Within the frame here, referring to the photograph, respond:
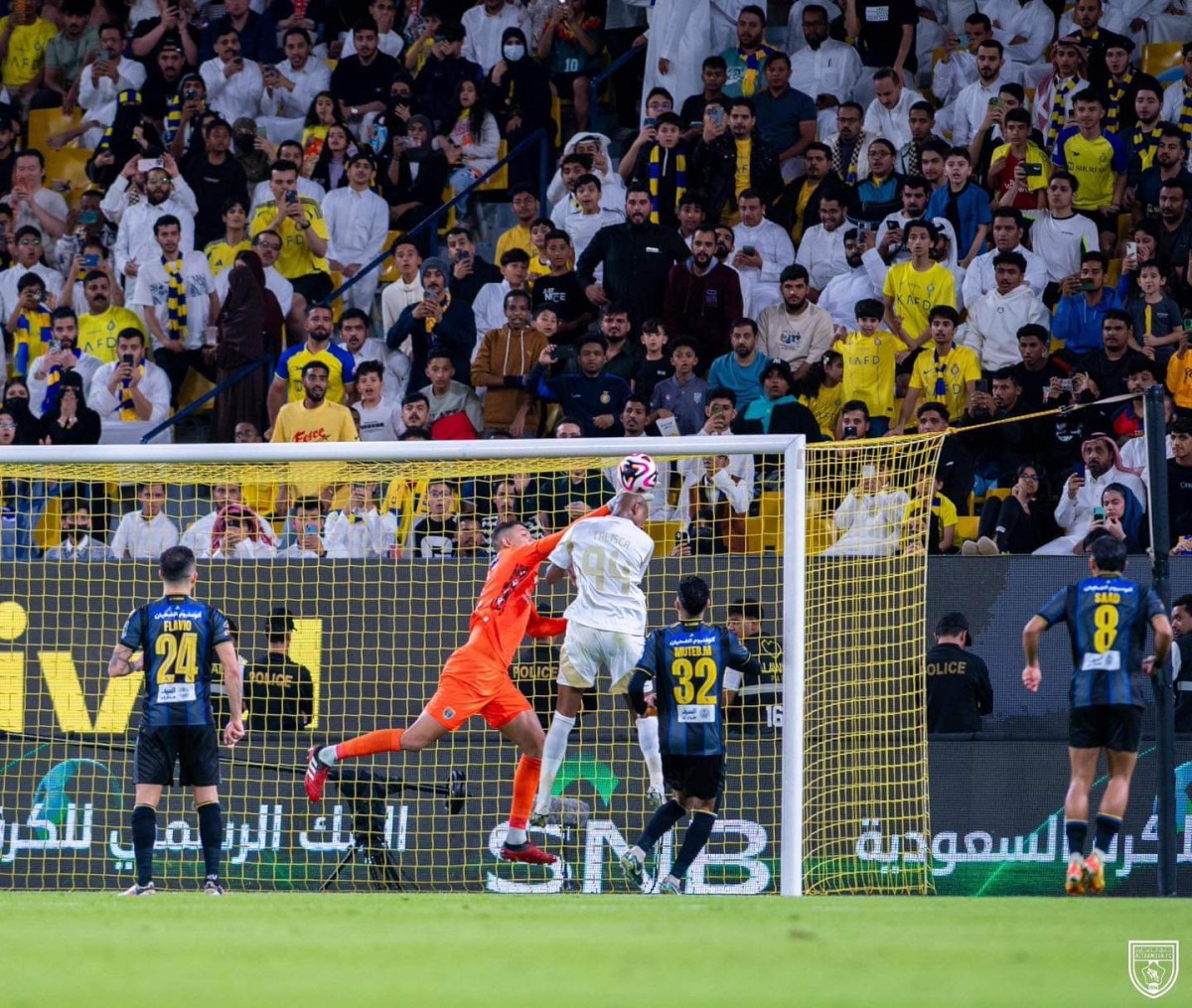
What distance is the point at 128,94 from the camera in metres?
19.1

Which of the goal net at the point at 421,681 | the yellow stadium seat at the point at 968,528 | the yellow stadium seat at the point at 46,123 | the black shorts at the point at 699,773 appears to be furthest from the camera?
the yellow stadium seat at the point at 46,123

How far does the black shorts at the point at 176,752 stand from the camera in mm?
10125

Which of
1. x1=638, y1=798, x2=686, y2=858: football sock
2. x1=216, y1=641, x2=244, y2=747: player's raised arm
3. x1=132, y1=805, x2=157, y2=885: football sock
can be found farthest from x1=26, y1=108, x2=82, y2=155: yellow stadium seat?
x1=638, y1=798, x2=686, y2=858: football sock

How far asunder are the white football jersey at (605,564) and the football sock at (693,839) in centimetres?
115

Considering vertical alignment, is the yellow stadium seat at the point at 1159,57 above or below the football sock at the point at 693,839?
above

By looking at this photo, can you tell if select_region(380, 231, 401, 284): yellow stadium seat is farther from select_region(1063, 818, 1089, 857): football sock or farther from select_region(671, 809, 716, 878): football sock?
select_region(1063, 818, 1089, 857): football sock

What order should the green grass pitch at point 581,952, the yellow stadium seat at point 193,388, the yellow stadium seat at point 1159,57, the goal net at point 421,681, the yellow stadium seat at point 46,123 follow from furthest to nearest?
the yellow stadium seat at point 46,123 → the yellow stadium seat at point 193,388 → the yellow stadium seat at point 1159,57 → the goal net at point 421,681 → the green grass pitch at point 581,952

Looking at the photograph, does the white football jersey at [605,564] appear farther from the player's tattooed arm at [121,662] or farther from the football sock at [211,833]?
the player's tattooed arm at [121,662]

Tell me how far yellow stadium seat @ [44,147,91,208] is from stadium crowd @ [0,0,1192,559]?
50 millimetres

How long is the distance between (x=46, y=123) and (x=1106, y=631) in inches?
550

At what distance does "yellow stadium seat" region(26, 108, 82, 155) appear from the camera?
65.1 feet

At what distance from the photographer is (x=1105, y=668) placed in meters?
10.1

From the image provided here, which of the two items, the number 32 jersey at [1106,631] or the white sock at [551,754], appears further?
the white sock at [551,754]
